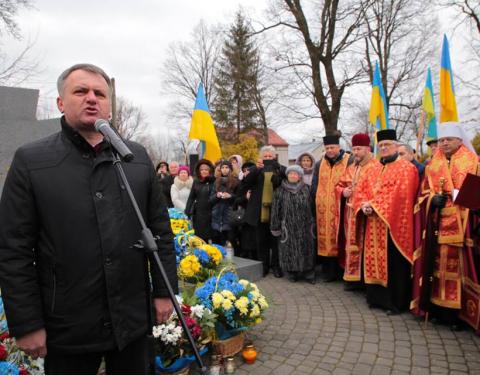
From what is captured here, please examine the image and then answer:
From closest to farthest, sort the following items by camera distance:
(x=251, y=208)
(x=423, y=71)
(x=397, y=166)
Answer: (x=397, y=166) → (x=251, y=208) → (x=423, y=71)

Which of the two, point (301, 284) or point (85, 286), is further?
point (301, 284)

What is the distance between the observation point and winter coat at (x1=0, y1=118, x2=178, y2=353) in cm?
165

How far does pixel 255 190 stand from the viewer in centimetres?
660

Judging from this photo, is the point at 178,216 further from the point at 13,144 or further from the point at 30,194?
the point at 30,194

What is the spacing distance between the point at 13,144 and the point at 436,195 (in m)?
5.89

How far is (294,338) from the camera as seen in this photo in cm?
404

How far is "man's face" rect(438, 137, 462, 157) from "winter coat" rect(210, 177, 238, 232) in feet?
11.8

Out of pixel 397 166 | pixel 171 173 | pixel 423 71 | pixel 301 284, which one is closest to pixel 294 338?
pixel 301 284

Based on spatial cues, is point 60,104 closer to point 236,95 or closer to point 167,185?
point 167,185

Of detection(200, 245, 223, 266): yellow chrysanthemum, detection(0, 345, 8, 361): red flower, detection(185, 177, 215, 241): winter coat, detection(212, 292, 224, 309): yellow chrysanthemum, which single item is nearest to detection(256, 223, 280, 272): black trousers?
detection(185, 177, 215, 241): winter coat

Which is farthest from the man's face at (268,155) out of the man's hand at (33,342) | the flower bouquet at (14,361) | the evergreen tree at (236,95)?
the evergreen tree at (236,95)

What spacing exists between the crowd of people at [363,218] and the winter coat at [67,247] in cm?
338

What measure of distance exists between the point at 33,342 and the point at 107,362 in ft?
1.30

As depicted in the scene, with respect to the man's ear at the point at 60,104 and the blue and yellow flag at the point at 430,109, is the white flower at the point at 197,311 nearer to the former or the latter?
the man's ear at the point at 60,104
